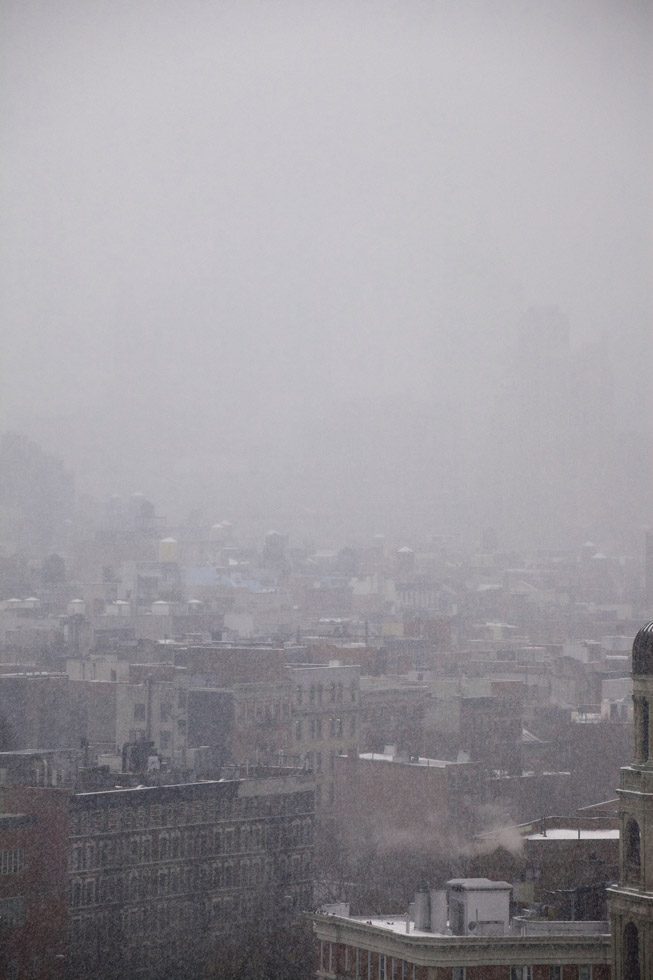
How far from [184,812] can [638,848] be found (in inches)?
230

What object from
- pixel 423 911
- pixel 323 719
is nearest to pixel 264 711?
pixel 323 719

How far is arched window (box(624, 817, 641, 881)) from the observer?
37.5ft

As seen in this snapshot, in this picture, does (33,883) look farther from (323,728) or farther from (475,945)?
(323,728)

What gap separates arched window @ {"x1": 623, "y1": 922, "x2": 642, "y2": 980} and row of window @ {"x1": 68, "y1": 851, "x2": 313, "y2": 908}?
528 centimetres

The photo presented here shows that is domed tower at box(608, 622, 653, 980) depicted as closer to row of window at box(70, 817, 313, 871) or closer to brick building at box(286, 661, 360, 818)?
row of window at box(70, 817, 313, 871)

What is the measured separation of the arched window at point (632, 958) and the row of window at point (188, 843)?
5358 millimetres

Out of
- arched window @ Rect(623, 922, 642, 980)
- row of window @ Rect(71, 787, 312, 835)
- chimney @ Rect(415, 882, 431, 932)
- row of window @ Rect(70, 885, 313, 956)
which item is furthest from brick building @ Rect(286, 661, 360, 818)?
arched window @ Rect(623, 922, 642, 980)

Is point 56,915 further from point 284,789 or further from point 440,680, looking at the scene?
point 440,680

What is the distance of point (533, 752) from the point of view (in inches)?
988

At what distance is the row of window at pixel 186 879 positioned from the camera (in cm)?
1572

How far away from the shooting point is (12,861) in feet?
50.1

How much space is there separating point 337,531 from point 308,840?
108 feet

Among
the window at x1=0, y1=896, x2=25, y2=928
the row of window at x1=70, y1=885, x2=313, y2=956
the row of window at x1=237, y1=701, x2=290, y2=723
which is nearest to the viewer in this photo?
the window at x1=0, y1=896, x2=25, y2=928

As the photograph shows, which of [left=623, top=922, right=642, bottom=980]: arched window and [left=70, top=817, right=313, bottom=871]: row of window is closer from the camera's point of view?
[left=623, top=922, right=642, bottom=980]: arched window
